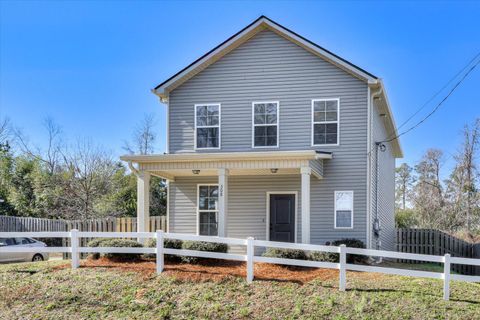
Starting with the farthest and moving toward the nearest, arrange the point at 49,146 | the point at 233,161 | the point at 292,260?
the point at 49,146, the point at 233,161, the point at 292,260

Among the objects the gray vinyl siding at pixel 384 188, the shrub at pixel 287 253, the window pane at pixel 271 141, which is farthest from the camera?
the gray vinyl siding at pixel 384 188

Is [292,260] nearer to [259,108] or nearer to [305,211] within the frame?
[305,211]

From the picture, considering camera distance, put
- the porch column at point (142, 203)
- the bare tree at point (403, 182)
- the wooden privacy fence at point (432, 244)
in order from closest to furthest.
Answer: the porch column at point (142, 203) < the wooden privacy fence at point (432, 244) < the bare tree at point (403, 182)

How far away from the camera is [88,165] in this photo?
1005 inches

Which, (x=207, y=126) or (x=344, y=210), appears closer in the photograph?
(x=344, y=210)

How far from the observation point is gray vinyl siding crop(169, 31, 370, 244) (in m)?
12.8

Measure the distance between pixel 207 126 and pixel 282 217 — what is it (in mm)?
3880

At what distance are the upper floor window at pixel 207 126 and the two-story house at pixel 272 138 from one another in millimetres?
33

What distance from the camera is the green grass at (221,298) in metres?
7.47

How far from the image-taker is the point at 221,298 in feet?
26.6

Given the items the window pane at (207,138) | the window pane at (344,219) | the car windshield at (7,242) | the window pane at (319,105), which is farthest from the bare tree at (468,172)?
the car windshield at (7,242)

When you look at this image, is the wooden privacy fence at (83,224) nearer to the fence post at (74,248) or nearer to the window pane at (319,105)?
the fence post at (74,248)

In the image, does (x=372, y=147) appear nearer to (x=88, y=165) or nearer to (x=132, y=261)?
(x=132, y=261)

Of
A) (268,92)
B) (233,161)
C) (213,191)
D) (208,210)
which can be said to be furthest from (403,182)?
(233,161)
